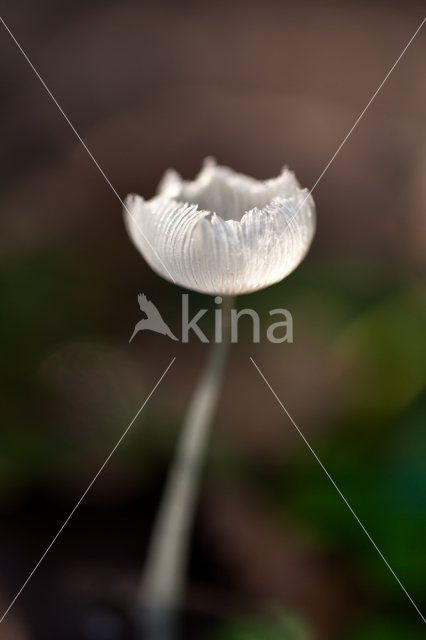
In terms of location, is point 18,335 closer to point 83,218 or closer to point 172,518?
point 83,218

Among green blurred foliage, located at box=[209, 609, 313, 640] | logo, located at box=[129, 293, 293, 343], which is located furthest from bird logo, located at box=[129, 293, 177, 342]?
green blurred foliage, located at box=[209, 609, 313, 640]

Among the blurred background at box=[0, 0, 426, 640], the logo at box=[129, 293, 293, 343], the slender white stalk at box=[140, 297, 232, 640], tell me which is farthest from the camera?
the logo at box=[129, 293, 293, 343]

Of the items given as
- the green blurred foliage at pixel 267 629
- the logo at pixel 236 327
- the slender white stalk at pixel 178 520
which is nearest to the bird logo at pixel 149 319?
the logo at pixel 236 327

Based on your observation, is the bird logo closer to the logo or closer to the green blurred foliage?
the logo

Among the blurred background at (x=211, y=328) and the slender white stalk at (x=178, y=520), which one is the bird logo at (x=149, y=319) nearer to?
the blurred background at (x=211, y=328)

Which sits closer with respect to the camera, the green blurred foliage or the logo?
the green blurred foliage

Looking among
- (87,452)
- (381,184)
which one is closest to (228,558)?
(87,452)
